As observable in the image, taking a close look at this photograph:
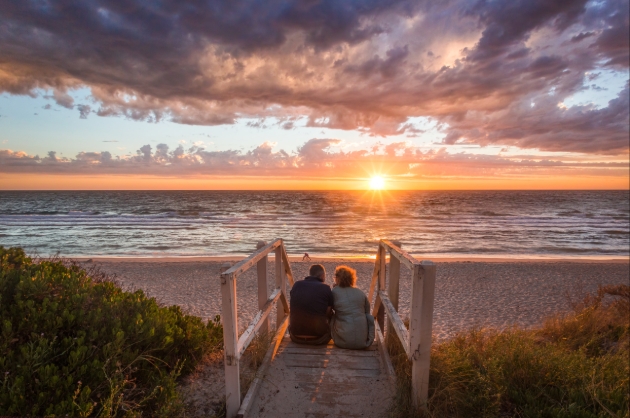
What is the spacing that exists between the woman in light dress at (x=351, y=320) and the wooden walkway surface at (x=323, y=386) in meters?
0.17

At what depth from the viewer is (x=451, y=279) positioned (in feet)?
45.3

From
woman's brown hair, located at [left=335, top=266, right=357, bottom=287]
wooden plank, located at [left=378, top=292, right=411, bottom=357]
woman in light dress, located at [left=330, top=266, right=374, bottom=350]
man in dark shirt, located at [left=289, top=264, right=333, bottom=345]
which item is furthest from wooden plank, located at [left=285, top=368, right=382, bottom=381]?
woman's brown hair, located at [left=335, top=266, right=357, bottom=287]

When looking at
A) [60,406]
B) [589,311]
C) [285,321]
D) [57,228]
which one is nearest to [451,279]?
[589,311]

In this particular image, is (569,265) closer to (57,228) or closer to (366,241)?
(366,241)

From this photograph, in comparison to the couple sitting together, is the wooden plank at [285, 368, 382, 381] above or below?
below

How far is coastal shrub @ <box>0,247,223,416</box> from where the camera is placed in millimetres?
2877

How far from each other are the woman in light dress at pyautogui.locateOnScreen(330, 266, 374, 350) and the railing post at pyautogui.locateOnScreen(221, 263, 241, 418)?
209 cm

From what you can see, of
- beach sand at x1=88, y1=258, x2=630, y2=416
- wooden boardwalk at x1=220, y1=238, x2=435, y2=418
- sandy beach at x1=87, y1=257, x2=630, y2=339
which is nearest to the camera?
wooden boardwalk at x1=220, y1=238, x2=435, y2=418

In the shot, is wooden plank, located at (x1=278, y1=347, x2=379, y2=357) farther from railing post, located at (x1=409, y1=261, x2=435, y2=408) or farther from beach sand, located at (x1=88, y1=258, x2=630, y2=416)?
railing post, located at (x1=409, y1=261, x2=435, y2=408)

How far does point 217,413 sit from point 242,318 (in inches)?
208

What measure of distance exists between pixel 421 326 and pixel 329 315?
7.31ft

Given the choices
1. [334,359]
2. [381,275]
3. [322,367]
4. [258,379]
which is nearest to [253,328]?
[258,379]

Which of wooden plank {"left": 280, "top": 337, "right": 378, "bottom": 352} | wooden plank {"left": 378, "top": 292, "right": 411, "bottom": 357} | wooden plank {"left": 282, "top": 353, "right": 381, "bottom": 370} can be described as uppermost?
wooden plank {"left": 378, "top": 292, "right": 411, "bottom": 357}

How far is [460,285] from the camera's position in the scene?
12930mm
